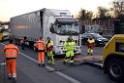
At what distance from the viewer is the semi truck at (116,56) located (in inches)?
452

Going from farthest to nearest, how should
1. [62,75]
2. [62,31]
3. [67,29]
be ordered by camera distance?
[67,29] → [62,31] → [62,75]

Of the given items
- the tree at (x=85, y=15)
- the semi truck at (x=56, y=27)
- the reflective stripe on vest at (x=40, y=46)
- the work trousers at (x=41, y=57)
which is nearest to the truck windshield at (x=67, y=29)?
the semi truck at (x=56, y=27)

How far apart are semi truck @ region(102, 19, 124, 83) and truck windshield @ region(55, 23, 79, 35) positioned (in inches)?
335

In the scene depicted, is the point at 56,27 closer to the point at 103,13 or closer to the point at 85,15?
the point at 103,13

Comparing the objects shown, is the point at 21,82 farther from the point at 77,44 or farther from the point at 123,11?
the point at 123,11

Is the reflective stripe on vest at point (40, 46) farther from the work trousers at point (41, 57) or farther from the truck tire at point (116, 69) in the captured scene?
the truck tire at point (116, 69)

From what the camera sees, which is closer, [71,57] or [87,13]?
[71,57]

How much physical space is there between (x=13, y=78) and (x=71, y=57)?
212 inches

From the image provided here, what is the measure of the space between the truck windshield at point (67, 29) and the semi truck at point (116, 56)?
8.50 m

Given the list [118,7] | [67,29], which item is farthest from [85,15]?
[67,29]

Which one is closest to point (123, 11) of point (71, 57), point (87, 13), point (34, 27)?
point (87, 13)

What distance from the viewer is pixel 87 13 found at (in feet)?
309

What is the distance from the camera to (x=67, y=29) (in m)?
21.1

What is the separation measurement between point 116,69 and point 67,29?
31.5ft
